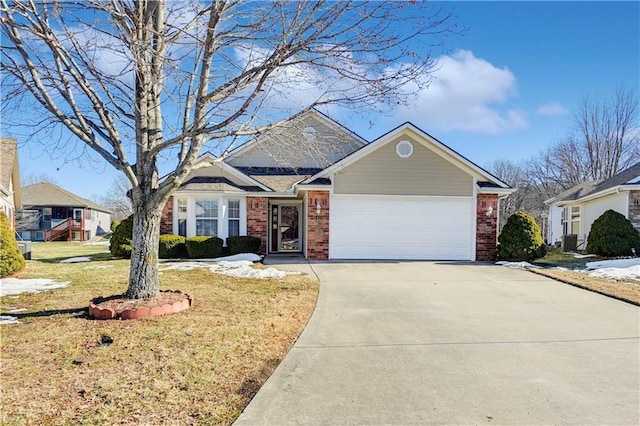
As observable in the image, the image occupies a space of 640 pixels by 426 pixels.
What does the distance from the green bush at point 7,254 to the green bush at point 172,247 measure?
4381 millimetres

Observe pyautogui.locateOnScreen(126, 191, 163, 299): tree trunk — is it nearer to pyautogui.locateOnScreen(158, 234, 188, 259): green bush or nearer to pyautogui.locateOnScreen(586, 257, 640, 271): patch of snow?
pyautogui.locateOnScreen(158, 234, 188, 259): green bush

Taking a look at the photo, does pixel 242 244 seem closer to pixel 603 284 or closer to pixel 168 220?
pixel 168 220

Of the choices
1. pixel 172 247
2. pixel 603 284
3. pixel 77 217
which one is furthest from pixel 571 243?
pixel 77 217

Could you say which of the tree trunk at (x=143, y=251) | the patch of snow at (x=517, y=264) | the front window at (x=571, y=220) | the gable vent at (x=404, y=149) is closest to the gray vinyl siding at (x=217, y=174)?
the gable vent at (x=404, y=149)

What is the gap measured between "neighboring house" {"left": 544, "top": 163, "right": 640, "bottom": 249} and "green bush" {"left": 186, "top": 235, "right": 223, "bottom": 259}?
55.6 feet

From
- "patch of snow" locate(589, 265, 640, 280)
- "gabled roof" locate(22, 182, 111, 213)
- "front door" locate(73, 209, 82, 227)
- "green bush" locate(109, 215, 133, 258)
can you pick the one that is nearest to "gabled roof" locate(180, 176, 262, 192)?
"green bush" locate(109, 215, 133, 258)

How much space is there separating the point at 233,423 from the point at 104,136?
17.0 feet

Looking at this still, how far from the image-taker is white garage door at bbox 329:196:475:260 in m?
14.3

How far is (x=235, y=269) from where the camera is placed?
11.4 meters

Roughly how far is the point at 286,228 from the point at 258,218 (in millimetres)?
2458

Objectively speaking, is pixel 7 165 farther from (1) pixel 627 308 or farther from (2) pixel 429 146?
(1) pixel 627 308

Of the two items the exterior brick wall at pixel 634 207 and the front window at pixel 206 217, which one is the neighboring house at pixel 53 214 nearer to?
the front window at pixel 206 217

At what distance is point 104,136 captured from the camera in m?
6.22

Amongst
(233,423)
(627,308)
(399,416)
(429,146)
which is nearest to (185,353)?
(233,423)
